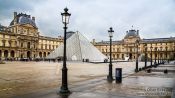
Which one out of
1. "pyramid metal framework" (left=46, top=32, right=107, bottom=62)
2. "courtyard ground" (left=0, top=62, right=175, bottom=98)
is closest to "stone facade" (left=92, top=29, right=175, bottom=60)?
"pyramid metal framework" (left=46, top=32, right=107, bottom=62)

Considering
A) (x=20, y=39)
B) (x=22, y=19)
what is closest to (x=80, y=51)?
(x=20, y=39)

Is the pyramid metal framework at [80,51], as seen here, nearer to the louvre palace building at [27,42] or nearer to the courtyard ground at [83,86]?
the louvre palace building at [27,42]

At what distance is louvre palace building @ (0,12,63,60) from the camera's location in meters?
80.9

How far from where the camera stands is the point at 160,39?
384 ft

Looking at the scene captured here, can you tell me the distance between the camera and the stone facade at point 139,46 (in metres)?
111

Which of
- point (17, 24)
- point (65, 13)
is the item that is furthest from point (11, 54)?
point (65, 13)

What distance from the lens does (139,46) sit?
118 metres

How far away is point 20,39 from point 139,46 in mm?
57735

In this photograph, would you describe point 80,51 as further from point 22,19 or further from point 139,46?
point 139,46

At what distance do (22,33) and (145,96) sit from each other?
266ft

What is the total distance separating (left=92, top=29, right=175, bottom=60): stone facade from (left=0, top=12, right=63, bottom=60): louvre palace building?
42144 millimetres

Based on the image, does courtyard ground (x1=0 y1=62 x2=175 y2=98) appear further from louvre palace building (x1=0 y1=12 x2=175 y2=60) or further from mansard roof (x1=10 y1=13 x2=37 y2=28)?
mansard roof (x1=10 y1=13 x2=37 y2=28)

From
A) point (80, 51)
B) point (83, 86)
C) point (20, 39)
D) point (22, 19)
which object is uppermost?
point (22, 19)

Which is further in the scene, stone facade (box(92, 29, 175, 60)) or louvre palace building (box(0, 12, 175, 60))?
stone facade (box(92, 29, 175, 60))
